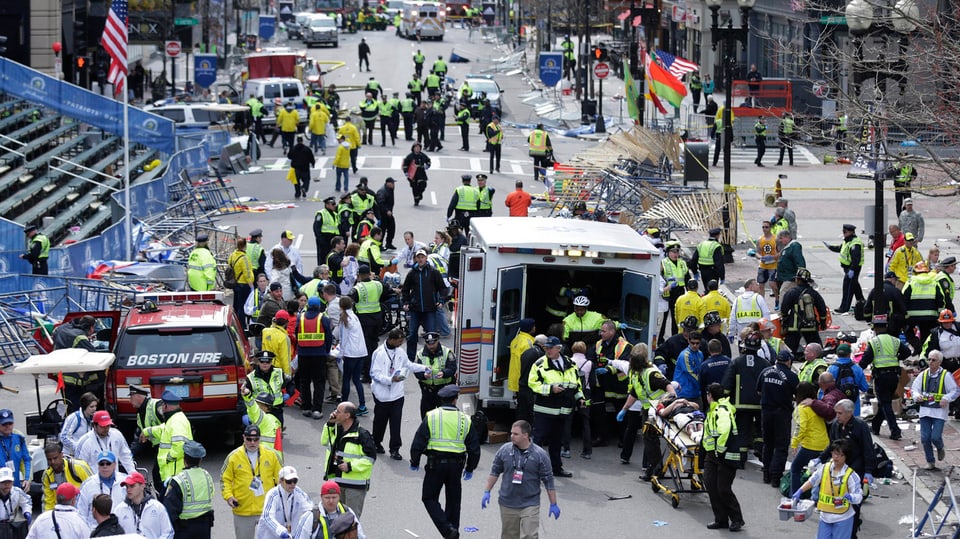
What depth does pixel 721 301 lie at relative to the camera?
64.7ft

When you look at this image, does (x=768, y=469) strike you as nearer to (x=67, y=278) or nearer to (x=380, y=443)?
(x=380, y=443)

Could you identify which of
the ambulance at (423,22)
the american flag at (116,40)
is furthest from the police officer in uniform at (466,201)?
the ambulance at (423,22)

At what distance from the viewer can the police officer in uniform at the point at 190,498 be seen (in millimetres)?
12008

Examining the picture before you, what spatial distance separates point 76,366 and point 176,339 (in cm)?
137

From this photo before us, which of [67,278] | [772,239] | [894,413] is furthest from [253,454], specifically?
[772,239]

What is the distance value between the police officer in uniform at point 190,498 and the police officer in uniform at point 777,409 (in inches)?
244

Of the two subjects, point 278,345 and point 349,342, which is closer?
point 278,345

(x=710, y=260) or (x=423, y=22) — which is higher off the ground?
(x=423, y=22)

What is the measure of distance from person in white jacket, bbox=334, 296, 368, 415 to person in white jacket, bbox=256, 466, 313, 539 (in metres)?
6.35

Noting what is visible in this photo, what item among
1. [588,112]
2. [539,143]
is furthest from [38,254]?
[588,112]

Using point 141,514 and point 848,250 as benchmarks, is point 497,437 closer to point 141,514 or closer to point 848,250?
point 141,514

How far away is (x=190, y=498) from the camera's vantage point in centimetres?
1205

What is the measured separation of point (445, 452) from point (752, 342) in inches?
161

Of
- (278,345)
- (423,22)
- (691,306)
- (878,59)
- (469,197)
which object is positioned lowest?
(278,345)
